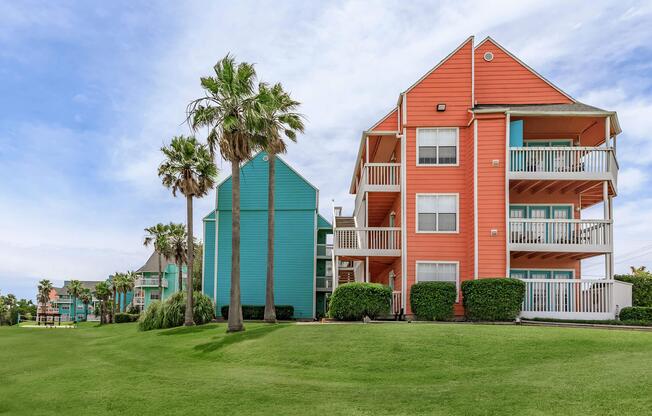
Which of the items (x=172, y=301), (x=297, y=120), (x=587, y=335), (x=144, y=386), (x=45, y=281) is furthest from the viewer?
(x=45, y=281)

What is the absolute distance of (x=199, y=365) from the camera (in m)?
16.6

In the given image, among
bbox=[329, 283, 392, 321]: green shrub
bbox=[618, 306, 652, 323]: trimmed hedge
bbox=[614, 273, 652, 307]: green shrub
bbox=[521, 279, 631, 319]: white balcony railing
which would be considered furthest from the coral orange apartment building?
bbox=[614, 273, 652, 307]: green shrub

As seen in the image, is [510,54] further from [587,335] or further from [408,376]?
[408,376]

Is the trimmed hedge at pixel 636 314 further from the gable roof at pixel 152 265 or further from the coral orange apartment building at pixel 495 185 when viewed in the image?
the gable roof at pixel 152 265

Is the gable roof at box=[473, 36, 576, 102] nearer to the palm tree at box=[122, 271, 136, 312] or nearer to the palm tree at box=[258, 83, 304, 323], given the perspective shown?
the palm tree at box=[258, 83, 304, 323]

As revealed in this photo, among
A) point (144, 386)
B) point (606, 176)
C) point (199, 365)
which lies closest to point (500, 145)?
point (606, 176)

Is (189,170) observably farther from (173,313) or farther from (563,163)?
(563,163)

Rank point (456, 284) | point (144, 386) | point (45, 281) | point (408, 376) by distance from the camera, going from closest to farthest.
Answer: point (408, 376) < point (144, 386) < point (456, 284) < point (45, 281)

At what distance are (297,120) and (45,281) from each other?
84.4 metres

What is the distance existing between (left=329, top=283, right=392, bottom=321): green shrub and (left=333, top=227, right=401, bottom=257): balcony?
8.29ft

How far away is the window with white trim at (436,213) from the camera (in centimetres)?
2436

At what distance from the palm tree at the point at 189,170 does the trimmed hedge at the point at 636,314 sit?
22.8m

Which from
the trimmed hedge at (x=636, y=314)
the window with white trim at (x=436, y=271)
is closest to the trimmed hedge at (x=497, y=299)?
the window with white trim at (x=436, y=271)

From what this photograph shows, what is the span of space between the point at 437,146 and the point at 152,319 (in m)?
19.7
